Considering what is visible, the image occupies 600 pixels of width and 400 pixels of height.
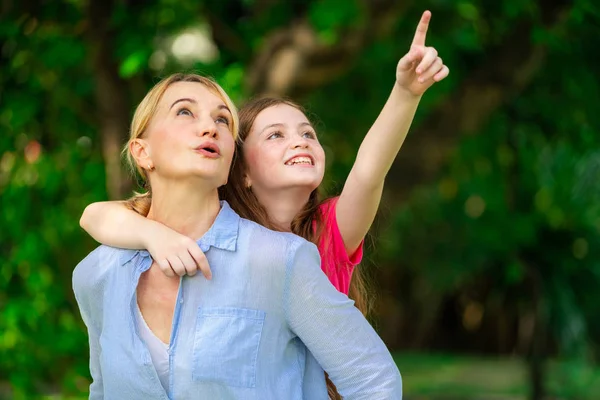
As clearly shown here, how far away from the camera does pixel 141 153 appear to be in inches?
84.8

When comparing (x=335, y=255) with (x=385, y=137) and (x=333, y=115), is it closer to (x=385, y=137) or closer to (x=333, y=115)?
(x=385, y=137)

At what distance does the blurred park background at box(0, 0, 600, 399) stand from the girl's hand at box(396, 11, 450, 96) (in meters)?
1.63

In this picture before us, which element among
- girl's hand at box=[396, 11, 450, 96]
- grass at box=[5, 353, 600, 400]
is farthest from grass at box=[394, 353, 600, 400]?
girl's hand at box=[396, 11, 450, 96]

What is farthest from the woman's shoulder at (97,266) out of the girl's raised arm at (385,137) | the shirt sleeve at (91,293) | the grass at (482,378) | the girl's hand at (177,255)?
the grass at (482,378)

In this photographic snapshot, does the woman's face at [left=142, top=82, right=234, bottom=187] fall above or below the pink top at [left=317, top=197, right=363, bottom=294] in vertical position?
above

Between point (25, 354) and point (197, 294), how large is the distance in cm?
403

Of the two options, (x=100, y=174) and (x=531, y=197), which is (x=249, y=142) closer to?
(x=100, y=174)

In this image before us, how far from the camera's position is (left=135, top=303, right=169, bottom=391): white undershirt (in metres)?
1.97

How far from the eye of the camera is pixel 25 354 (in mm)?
5656

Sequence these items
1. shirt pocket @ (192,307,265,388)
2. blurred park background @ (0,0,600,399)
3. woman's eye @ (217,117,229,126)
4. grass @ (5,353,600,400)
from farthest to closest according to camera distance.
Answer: grass @ (5,353,600,400), blurred park background @ (0,0,600,399), woman's eye @ (217,117,229,126), shirt pocket @ (192,307,265,388)

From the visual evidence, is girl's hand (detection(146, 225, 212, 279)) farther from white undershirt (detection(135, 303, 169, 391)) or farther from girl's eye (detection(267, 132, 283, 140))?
girl's eye (detection(267, 132, 283, 140))

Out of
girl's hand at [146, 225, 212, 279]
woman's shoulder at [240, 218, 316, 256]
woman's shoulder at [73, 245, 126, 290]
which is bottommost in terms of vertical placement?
woman's shoulder at [73, 245, 126, 290]

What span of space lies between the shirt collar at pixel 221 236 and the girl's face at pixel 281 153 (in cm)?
23

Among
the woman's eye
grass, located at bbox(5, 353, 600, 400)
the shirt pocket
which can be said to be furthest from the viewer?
grass, located at bbox(5, 353, 600, 400)
